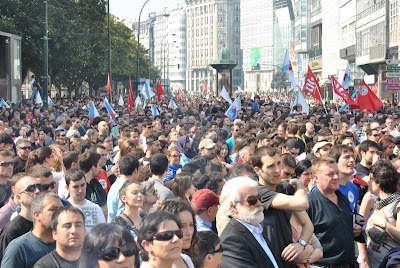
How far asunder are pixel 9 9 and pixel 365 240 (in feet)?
131

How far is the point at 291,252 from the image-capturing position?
5.43 metres

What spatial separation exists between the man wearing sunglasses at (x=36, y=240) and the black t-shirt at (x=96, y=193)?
2.36 metres

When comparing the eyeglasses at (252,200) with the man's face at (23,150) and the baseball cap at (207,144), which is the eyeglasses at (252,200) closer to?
the baseball cap at (207,144)

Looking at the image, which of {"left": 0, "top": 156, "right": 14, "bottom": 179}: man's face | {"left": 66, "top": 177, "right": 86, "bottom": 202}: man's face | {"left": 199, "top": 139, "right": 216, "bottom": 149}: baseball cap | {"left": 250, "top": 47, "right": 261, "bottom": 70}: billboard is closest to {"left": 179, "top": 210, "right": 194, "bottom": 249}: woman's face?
{"left": 66, "top": 177, "right": 86, "bottom": 202}: man's face

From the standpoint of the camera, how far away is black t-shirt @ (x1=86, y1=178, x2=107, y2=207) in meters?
8.13

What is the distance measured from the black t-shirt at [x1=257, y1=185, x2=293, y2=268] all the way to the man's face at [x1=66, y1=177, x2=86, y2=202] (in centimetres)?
210

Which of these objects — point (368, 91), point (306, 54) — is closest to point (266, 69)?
point (306, 54)

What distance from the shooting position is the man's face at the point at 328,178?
6.70 m

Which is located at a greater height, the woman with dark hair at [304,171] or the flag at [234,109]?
the flag at [234,109]

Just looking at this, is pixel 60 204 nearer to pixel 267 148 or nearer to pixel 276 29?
pixel 267 148

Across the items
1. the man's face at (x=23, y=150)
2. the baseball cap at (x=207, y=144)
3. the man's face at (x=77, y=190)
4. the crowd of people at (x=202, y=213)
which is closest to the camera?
the crowd of people at (x=202, y=213)

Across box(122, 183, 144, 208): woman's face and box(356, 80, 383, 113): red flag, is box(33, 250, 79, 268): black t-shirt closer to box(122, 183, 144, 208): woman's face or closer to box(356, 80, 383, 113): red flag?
box(122, 183, 144, 208): woman's face

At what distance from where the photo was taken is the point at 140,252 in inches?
182

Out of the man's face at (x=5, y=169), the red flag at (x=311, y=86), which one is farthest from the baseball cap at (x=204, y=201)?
the red flag at (x=311, y=86)
